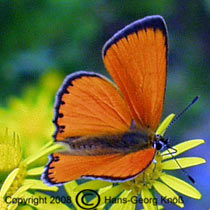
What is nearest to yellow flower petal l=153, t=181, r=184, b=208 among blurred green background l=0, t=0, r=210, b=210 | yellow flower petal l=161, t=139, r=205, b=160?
yellow flower petal l=161, t=139, r=205, b=160

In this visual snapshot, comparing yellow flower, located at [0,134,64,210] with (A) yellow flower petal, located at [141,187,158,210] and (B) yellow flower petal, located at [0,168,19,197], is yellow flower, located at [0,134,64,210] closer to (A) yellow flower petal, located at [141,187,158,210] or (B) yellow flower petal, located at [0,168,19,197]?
(B) yellow flower petal, located at [0,168,19,197]

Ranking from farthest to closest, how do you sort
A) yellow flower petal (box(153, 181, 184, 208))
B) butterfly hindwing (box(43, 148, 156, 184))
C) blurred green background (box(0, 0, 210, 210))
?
blurred green background (box(0, 0, 210, 210))
yellow flower petal (box(153, 181, 184, 208))
butterfly hindwing (box(43, 148, 156, 184))

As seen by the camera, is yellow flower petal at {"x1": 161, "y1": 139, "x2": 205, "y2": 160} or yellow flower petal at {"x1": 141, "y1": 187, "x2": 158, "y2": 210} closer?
yellow flower petal at {"x1": 141, "y1": 187, "x2": 158, "y2": 210}

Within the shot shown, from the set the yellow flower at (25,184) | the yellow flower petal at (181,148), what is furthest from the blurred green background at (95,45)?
the yellow flower petal at (181,148)

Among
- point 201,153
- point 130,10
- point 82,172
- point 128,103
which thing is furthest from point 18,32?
point 82,172

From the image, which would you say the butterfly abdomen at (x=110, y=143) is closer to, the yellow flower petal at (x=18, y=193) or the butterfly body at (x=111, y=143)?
the butterfly body at (x=111, y=143)

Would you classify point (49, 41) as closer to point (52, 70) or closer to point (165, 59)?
→ point (52, 70)

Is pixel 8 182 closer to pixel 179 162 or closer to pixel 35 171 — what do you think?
pixel 35 171
